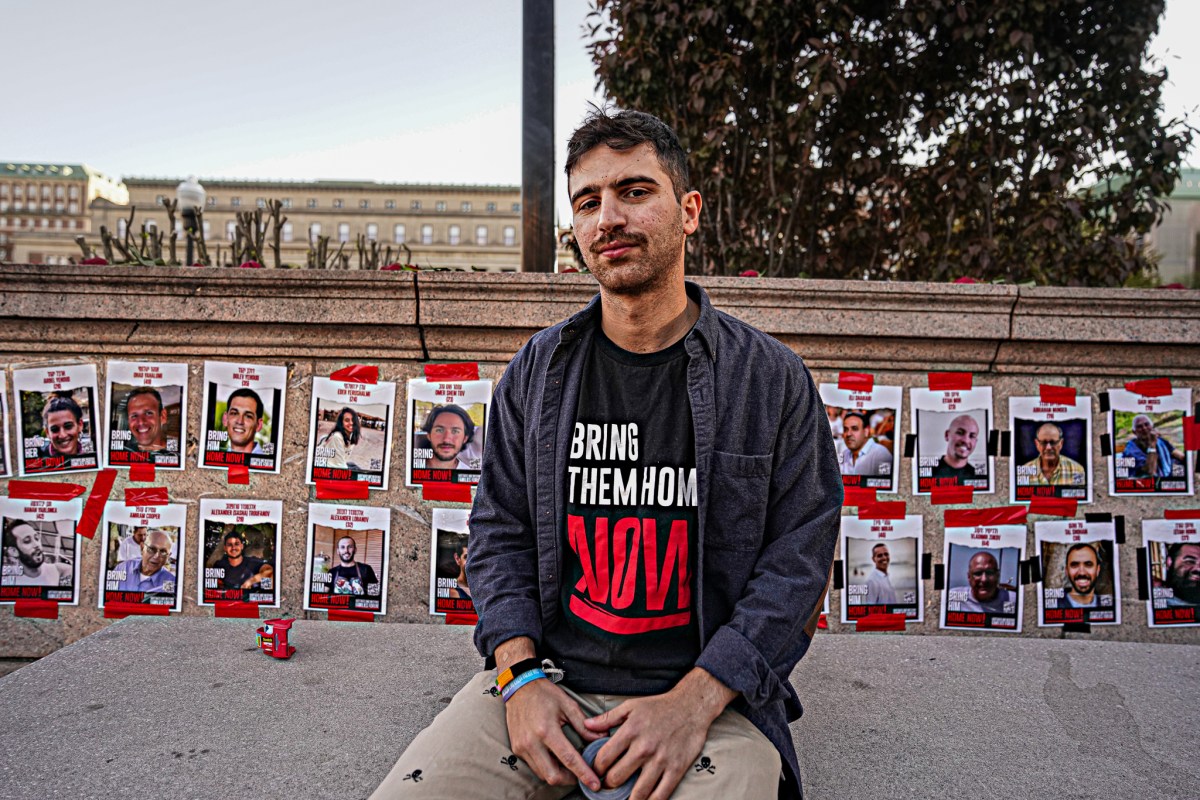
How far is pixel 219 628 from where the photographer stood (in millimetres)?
2967

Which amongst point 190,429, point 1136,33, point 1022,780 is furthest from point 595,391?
point 1136,33

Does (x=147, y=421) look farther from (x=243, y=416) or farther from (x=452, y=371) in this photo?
(x=452, y=371)

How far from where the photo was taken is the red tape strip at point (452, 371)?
129 inches

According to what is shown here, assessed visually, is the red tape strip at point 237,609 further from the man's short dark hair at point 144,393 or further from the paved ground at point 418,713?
the man's short dark hair at point 144,393

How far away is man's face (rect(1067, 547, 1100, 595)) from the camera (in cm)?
319

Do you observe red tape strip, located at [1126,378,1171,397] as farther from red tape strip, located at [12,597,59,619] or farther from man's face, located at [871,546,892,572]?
red tape strip, located at [12,597,59,619]

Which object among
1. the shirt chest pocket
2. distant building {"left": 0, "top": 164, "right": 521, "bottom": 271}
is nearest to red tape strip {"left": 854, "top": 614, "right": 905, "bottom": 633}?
the shirt chest pocket

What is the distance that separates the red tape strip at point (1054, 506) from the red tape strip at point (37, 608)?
4.07 metres

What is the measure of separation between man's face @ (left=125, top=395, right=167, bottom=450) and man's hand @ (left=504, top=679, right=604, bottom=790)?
7.42 ft

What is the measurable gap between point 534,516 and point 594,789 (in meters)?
0.67

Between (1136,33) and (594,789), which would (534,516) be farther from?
(1136,33)

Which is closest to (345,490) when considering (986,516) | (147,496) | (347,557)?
(347,557)

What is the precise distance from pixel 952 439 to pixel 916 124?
2527 millimetres

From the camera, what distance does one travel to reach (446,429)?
325 centimetres
